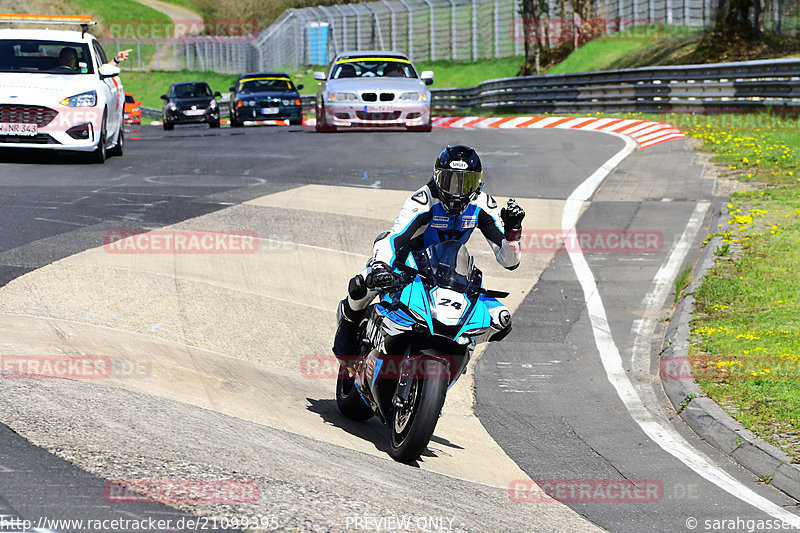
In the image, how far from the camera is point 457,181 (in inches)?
252

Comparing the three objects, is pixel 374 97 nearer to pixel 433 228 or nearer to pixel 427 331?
pixel 433 228

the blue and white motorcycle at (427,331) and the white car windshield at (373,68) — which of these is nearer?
the blue and white motorcycle at (427,331)

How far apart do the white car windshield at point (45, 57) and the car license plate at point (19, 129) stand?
3.19 ft

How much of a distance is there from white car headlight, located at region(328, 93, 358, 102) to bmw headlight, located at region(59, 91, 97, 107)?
790 cm

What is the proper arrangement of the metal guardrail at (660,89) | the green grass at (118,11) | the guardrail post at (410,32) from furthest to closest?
the green grass at (118,11) < the guardrail post at (410,32) < the metal guardrail at (660,89)

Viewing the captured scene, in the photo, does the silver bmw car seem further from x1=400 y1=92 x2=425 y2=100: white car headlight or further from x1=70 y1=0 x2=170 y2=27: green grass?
x1=70 y1=0 x2=170 y2=27: green grass

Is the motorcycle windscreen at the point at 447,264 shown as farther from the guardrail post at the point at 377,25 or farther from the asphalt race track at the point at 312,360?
the guardrail post at the point at 377,25

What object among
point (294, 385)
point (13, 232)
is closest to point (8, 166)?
point (13, 232)

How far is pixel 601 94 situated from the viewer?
93.9 ft

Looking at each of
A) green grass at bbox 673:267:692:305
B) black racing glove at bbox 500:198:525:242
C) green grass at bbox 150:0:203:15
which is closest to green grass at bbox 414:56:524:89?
green grass at bbox 673:267:692:305

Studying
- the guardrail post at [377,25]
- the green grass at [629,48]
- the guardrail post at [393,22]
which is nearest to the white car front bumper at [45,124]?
the green grass at [629,48]

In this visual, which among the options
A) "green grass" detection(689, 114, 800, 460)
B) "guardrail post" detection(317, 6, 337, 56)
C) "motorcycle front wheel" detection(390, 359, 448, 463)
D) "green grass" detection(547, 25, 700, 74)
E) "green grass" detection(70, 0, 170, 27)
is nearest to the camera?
"motorcycle front wheel" detection(390, 359, 448, 463)

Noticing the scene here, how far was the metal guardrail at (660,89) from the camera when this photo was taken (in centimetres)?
2320

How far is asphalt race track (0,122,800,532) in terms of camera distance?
4.97 meters
